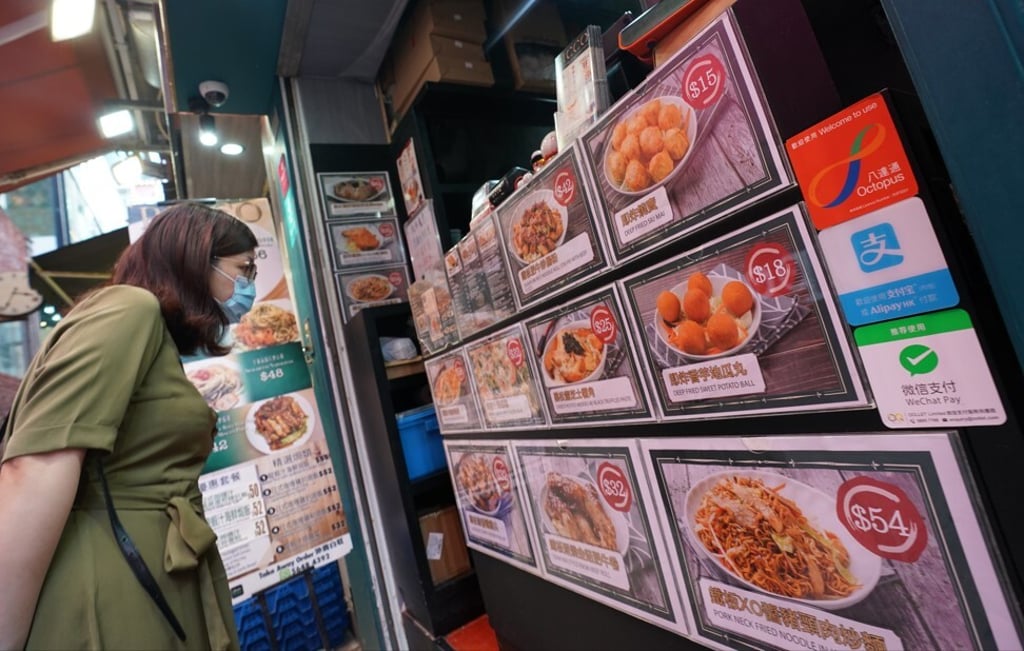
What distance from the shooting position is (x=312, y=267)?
2.72m

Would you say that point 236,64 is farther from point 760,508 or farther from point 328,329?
point 760,508

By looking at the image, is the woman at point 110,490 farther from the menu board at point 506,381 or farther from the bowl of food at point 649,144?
the bowl of food at point 649,144

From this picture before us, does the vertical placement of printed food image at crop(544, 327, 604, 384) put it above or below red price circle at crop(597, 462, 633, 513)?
above

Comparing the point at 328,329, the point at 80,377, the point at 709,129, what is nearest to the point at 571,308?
the point at 709,129

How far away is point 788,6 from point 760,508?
2.64 feet

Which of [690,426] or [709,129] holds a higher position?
[709,129]

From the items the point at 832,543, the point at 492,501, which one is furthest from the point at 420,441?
the point at 832,543

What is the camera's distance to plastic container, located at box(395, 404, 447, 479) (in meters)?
2.26

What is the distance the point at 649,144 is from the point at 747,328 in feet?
1.32

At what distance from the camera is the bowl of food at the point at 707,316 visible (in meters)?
0.85

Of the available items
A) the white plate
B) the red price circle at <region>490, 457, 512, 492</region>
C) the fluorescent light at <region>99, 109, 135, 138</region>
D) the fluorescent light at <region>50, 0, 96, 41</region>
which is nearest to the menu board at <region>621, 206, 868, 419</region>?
the red price circle at <region>490, 457, 512, 492</region>

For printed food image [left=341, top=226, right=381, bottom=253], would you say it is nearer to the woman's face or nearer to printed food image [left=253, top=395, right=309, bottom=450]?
printed food image [left=253, top=395, right=309, bottom=450]

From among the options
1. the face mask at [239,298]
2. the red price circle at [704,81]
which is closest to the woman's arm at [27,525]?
the face mask at [239,298]

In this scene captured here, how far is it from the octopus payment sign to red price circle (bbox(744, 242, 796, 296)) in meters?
0.07
